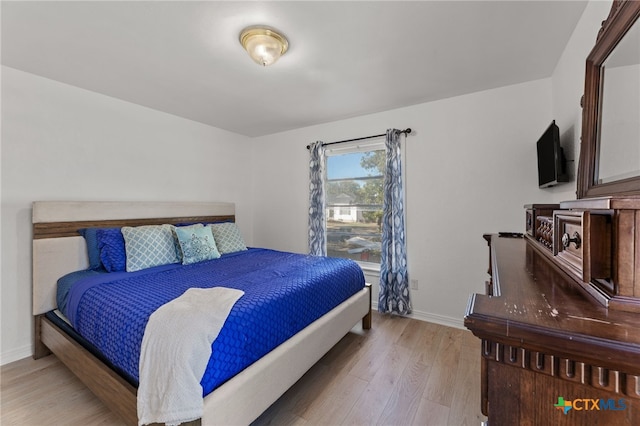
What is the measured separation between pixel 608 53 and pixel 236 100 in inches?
110

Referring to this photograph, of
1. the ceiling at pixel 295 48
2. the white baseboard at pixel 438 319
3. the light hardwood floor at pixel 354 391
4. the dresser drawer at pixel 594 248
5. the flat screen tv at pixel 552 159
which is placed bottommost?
the light hardwood floor at pixel 354 391

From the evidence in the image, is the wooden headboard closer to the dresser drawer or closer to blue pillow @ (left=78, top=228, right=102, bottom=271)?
blue pillow @ (left=78, top=228, right=102, bottom=271)

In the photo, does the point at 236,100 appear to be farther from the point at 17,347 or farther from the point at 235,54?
the point at 17,347

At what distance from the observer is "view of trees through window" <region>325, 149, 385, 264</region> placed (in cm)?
345

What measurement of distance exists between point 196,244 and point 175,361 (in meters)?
1.70

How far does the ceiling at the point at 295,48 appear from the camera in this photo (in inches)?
61.7

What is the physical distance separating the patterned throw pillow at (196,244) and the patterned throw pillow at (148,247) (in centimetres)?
11

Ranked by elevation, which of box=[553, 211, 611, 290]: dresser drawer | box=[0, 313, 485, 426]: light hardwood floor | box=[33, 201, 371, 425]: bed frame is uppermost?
box=[553, 211, 611, 290]: dresser drawer

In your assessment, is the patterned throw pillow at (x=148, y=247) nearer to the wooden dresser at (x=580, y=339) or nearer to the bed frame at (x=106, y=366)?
the bed frame at (x=106, y=366)

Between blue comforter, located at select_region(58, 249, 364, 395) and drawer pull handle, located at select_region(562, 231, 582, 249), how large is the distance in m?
1.38

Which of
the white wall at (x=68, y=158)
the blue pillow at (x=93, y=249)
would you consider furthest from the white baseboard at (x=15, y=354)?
the blue pillow at (x=93, y=249)

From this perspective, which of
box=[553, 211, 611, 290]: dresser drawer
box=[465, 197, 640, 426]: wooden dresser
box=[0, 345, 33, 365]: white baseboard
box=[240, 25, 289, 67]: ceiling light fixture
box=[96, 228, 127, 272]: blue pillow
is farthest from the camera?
box=[96, 228, 127, 272]: blue pillow

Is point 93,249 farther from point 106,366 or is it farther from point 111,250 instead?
point 106,366

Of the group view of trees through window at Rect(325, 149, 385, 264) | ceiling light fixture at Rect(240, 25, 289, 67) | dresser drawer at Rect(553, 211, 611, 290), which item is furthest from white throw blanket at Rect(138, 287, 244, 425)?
view of trees through window at Rect(325, 149, 385, 264)
